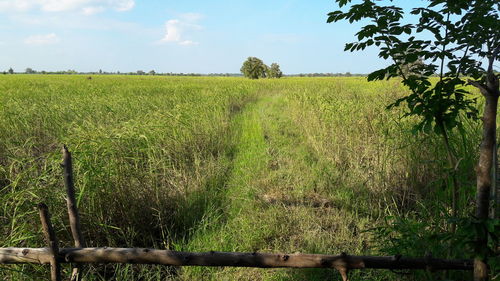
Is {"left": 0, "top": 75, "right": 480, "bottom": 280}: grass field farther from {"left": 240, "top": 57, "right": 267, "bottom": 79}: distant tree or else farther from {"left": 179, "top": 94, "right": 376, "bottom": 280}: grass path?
{"left": 240, "top": 57, "right": 267, "bottom": 79}: distant tree

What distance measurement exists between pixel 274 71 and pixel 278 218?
74809 millimetres

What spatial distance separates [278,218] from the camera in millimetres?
3256

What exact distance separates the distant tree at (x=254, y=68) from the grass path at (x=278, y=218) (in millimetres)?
66557

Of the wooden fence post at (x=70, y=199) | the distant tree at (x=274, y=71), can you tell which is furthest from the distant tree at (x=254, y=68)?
the wooden fence post at (x=70, y=199)

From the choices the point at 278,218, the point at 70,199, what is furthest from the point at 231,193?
the point at 70,199

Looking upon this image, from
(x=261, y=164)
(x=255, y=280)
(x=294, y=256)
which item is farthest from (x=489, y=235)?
(x=261, y=164)

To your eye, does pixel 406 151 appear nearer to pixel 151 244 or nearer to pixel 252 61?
pixel 151 244

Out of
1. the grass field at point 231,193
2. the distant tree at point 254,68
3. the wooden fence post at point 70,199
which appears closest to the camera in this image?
the wooden fence post at point 70,199

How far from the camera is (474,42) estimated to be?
5.37 feet

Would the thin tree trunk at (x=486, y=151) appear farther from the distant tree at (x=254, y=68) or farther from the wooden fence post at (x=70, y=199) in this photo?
the distant tree at (x=254, y=68)

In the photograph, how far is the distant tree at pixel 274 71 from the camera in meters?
73.6

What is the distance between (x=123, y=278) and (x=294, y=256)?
5.39ft

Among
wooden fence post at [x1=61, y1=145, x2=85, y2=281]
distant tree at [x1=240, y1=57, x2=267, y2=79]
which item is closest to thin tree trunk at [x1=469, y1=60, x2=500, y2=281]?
wooden fence post at [x1=61, y1=145, x2=85, y2=281]

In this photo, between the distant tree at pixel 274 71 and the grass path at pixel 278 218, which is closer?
the grass path at pixel 278 218
